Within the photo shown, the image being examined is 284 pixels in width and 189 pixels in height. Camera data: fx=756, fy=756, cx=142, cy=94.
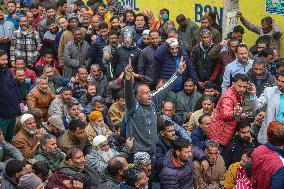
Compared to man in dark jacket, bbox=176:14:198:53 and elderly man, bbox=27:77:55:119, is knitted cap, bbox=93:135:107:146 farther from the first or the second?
man in dark jacket, bbox=176:14:198:53

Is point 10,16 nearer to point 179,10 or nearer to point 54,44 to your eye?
point 54,44

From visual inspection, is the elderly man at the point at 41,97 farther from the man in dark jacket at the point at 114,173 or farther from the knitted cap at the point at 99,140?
the man in dark jacket at the point at 114,173

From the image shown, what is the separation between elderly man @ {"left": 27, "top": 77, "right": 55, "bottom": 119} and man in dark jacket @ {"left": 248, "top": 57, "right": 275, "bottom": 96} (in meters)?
3.31

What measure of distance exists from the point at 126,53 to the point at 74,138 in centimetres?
308

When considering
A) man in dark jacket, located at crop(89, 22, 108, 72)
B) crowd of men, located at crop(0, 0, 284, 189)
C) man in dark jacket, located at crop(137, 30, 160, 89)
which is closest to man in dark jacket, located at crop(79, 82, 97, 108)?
crowd of men, located at crop(0, 0, 284, 189)

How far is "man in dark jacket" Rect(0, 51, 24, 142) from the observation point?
455 inches

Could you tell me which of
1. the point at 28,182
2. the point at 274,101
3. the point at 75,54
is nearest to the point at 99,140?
the point at 28,182

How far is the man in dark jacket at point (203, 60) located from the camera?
501 inches

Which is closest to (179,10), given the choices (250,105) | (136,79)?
(136,79)

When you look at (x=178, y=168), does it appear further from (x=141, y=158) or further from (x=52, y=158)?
(x=52, y=158)

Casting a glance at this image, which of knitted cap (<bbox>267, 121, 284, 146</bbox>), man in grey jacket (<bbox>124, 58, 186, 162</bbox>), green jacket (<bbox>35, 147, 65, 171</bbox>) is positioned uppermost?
knitted cap (<bbox>267, 121, 284, 146</bbox>)

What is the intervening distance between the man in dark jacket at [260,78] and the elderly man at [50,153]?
3.18m

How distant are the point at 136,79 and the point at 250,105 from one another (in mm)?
2719

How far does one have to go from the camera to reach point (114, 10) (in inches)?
642
